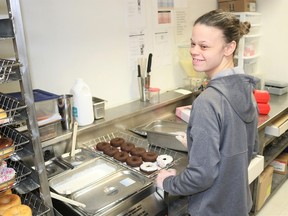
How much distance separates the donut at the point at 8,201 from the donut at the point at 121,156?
1.77ft

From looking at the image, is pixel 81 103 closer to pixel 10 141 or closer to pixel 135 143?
pixel 135 143

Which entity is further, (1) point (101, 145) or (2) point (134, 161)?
(1) point (101, 145)

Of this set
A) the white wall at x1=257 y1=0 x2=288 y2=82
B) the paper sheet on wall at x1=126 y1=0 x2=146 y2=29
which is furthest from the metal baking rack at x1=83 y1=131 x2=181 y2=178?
the white wall at x1=257 y1=0 x2=288 y2=82

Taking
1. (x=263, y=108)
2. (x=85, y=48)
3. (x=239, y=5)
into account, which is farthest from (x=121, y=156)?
(x=239, y=5)

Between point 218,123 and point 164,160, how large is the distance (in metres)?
0.53

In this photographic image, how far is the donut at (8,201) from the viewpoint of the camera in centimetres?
95

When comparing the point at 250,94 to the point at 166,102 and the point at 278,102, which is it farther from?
the point at 278,102

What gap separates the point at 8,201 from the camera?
38.9 inches

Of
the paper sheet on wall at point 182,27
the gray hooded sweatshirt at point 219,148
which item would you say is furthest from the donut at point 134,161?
the paper sheet on wall at point 182,27

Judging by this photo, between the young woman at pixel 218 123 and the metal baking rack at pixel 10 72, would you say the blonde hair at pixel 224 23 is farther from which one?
the metal baking rack at pixel 10 72

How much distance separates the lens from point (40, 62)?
1545 millimetres

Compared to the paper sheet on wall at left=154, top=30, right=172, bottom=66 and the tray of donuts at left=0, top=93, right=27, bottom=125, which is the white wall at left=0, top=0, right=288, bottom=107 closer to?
the paper sheet on wall at left=154, top=30, right=172, bottom=66

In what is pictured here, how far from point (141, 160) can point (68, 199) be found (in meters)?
0.44

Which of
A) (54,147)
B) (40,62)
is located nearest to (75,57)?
(40,62)
